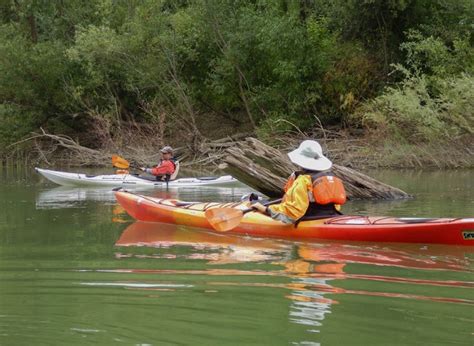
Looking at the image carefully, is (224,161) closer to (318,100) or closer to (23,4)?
(318,100)

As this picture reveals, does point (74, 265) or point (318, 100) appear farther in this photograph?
point (318, 100)

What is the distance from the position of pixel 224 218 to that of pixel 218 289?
2.90m

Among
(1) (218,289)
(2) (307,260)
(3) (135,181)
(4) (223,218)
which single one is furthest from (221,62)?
(1) (218,289)

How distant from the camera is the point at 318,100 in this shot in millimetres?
24922

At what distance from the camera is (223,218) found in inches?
328

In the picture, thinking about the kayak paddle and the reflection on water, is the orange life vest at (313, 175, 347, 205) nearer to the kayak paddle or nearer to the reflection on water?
the reflection on water

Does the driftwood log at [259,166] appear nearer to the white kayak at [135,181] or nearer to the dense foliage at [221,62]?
the white kayak at [135,181]

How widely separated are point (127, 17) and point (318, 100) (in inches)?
309

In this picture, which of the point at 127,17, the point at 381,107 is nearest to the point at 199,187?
the point at 381,107

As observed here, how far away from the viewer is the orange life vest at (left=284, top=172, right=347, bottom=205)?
7.80 metres

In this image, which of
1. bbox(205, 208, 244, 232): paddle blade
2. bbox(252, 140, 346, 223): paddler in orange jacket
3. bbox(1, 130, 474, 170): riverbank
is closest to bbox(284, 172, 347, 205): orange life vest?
bbox(252, 140, 346, 223): paddler in orange jacket

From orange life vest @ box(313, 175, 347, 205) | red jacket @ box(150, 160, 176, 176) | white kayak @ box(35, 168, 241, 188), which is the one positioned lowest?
orange life vest @ box(313, 175, 347, 205)

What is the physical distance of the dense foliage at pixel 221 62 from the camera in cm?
2366

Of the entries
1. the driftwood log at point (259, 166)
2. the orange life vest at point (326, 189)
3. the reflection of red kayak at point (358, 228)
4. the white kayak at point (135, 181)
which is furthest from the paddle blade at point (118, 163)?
the orange life vest at point (326, 189)
